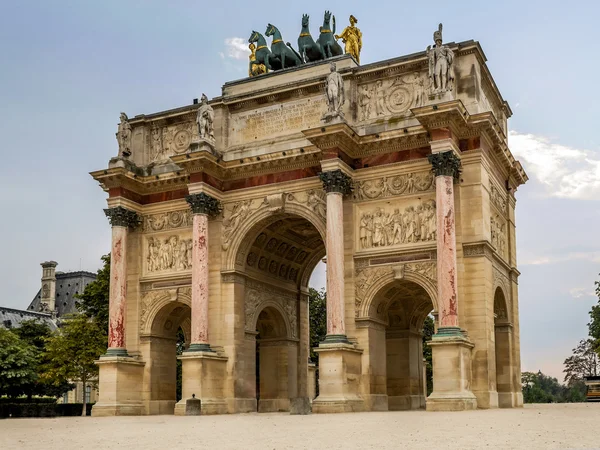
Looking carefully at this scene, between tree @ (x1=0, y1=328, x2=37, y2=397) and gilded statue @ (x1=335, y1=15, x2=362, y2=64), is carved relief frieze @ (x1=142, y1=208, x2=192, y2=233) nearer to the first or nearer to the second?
gilded statue @ (x1=335, y1=15, x2=362, y2=64)

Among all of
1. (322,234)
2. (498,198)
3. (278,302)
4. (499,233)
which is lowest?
(278,302)

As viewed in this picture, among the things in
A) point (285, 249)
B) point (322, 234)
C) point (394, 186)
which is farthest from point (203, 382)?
point (394, 186)

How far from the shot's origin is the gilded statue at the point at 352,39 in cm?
3756

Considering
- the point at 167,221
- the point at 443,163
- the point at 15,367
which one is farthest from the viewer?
the point at 15,367

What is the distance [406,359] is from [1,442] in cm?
2404

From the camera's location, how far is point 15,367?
53.2m

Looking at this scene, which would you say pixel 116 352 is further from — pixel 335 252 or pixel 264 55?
pixel 264 55

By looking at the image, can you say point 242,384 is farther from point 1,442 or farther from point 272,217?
point 1,442

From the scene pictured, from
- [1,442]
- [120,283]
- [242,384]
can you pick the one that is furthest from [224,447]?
[120,283]

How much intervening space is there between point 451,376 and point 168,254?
49.6 ft

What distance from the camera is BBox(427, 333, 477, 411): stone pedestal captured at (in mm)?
28500

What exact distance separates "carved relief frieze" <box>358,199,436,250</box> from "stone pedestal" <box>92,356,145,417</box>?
12.1 m

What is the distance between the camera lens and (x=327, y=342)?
104ft

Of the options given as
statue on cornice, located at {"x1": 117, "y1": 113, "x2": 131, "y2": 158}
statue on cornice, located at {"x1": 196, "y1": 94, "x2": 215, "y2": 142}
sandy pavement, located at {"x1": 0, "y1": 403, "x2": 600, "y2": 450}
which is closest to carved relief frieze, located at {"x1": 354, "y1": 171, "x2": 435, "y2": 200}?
statue on cornice, located at {"x1": 196, "y1": 94, "x2": 215, "y2": 142}
